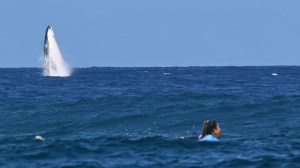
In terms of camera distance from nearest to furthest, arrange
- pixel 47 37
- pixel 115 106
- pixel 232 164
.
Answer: pixel 232 164
pixel 115 106
pixel 47 37

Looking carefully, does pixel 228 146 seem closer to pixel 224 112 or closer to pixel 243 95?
pixel 224 112

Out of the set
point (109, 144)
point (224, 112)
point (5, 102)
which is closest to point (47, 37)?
point (5, 102)

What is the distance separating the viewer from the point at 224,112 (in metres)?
34.3

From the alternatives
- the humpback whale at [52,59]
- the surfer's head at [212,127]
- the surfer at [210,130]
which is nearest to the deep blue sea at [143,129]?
the surfer at [210,130]

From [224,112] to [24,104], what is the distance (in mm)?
11846

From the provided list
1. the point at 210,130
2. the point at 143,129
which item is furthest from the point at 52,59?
the point at 210,130

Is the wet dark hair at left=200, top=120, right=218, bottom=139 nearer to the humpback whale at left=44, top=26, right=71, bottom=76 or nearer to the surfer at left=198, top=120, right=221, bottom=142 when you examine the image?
the surfer at left=198, top=120, right=221, bottom=142

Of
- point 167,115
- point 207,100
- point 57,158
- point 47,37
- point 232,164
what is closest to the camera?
point 232,164

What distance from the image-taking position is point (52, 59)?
3789 inches

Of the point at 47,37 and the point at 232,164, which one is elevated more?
the point at 47,37

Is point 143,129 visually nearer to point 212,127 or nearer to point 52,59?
point 212,127

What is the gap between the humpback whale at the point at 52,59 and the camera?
94375 mm

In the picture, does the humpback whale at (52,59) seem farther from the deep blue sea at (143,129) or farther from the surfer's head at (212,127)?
the surfer's head at (212,127)

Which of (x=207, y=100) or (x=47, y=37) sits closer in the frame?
(x=207, y=100)
